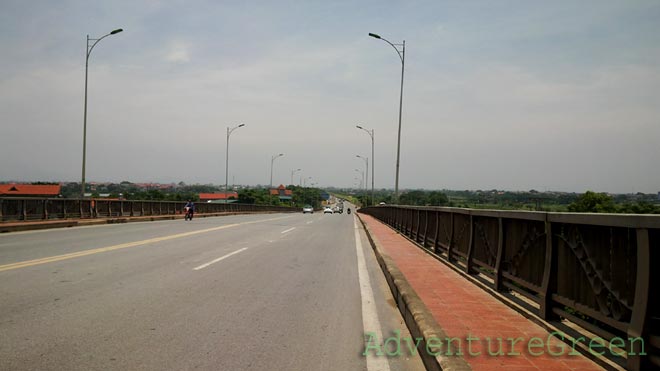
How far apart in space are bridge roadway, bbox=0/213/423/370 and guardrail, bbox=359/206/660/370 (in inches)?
70.8

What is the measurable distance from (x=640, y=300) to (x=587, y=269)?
3.38 ft

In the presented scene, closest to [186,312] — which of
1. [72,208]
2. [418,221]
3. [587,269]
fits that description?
[587,269]

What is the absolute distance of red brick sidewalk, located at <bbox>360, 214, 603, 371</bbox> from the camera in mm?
4641

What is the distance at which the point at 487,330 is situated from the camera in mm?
5824

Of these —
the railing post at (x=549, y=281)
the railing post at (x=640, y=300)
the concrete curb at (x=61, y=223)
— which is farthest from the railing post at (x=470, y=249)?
the concrete curb at (x=61, y=223)

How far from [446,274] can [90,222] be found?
21703 millimetres

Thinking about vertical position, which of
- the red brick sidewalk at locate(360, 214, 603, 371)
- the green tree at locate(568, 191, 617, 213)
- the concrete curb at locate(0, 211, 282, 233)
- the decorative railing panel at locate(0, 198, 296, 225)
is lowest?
the concrete curb at locate(0, 211, 282, 233)

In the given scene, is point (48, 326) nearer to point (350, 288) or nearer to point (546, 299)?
point (350, 288)

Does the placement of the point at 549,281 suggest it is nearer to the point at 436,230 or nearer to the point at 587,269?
the point at 587,269

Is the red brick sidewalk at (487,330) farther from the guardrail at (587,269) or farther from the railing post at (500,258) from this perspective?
the guardrail at (587,269)

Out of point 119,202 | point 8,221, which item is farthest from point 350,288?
point 119,202

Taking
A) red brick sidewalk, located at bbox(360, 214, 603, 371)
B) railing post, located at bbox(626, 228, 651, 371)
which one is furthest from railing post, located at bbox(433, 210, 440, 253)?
railing post, located at bbox(626, 228, 651, 371)

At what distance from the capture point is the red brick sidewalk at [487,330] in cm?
464

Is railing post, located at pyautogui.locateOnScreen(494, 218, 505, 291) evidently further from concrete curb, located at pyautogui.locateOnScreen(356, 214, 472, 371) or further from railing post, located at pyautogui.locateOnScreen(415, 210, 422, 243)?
railing post, located at pyautogui.locateOnScreen(415, 210, 422, 243)
